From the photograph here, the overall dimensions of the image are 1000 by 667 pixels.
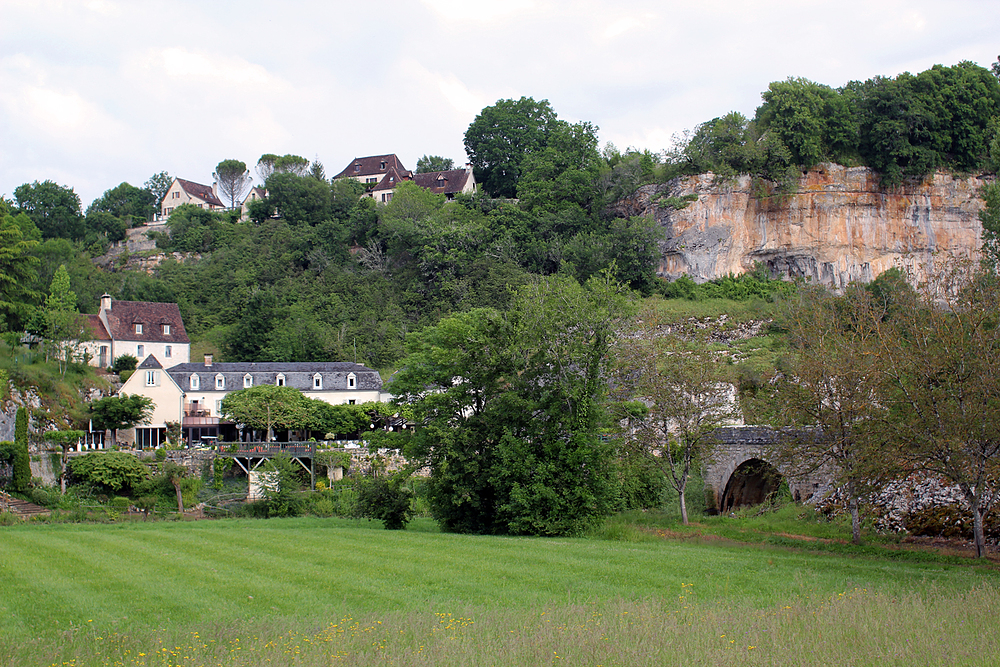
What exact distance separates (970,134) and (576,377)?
52239 millimetres

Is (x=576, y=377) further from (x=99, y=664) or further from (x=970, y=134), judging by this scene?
(x=970, y=134)

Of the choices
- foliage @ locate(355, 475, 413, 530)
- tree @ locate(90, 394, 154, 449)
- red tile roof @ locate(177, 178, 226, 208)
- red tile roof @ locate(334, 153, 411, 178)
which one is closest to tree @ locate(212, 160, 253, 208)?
red tile roof @ locate(177, 178, 226, 208)

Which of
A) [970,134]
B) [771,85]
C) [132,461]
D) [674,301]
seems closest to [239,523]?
[132,461]

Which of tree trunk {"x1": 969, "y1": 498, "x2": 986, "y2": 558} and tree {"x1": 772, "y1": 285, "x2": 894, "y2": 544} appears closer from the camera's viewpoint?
tree trunk {"x1": 969, "y1": 498, "x2": 986, "y2": 558}

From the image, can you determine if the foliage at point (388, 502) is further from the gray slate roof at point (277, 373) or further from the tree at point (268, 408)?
the gray slate roof at point (277, 373)

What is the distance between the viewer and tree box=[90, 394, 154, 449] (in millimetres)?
49719

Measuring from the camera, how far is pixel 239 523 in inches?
1293

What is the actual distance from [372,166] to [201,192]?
978 inches

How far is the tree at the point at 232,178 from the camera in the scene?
4505 inches

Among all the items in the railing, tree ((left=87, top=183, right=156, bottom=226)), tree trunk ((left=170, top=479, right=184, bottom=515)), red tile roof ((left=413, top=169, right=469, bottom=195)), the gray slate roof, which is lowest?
tree trunk ((left=170, top=479, right=184, bottom=515))

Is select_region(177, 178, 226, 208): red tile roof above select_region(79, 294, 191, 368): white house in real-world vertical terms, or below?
above

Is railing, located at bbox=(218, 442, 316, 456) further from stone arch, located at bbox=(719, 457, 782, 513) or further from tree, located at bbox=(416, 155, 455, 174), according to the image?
tree, located at bbox=(416, 155, 455, 174)

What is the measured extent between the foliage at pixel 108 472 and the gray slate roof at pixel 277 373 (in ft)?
40.3

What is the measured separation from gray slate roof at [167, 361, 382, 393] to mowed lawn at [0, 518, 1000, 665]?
108ft
